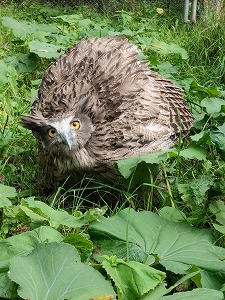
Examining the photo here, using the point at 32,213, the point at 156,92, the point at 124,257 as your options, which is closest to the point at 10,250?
the point at 32,213

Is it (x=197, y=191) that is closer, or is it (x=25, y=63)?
(x=197, y=191)

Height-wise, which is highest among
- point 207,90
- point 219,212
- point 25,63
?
point 207,90

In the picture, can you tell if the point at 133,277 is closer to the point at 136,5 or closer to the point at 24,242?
the point at 24,242

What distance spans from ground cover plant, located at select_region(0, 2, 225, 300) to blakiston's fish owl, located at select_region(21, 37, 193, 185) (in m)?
0.16

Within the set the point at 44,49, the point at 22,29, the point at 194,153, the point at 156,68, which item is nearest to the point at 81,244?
the point at 194,153

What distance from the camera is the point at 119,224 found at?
2.62 m

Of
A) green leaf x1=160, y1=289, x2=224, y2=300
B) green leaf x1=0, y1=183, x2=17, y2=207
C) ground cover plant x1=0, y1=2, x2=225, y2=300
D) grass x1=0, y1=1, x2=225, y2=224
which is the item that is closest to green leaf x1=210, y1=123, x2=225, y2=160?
ground cover plant x1=0, y1=2, x2=225, y2=300

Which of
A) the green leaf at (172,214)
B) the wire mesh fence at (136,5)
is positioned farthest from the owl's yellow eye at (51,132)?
the wire mesh fence at (136,5)

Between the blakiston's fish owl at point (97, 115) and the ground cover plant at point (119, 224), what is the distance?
0.52 feet

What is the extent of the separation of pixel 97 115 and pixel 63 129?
0.24 meters

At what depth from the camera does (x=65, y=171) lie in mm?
3453

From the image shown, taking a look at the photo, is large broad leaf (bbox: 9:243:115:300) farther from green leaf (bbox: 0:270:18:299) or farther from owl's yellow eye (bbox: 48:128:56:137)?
owl's yellow eye (bbox: 48:128:56:137)

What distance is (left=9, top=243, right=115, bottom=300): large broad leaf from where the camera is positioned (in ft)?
6.89

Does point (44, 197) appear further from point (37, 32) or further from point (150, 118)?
point (37, 32)
